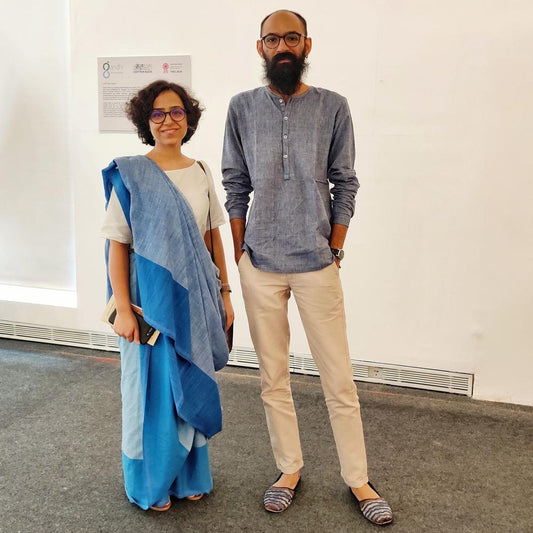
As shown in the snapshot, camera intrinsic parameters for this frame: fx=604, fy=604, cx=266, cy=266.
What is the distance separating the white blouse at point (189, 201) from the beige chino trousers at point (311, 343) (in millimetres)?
205

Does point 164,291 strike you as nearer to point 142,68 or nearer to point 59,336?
point 142,68

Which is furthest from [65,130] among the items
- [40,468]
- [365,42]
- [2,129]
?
[40,468]

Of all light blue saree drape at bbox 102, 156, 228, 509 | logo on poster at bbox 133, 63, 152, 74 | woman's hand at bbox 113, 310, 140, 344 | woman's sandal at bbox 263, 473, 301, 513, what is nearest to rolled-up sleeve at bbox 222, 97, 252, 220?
light blue saree drape at bbox 102, 156, 228, 509

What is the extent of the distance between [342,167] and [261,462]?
1.21 m

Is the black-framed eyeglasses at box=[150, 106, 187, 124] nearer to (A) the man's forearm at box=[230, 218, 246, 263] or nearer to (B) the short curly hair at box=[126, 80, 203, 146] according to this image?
(B) the short curly hair at box=[126, 80, 203, 146]

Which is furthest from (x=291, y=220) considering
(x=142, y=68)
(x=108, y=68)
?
(x=108, y=68)

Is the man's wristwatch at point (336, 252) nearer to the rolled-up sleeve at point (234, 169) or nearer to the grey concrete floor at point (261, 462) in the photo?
the rolled-up sleeve at point (234, 169)

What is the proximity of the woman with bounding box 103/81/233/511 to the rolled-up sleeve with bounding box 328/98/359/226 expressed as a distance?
0.41 metres

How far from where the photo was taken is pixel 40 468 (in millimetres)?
2338

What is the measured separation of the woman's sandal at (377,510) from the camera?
1981 millimetres

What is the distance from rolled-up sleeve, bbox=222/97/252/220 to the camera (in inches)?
79.4

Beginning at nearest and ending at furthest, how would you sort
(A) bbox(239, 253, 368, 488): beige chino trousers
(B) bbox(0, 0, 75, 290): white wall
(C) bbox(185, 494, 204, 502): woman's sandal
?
(A) bbox(239, 253, 368, 488): beige chino trousers
(C) bbox(185, 494, 204, 502): woman's sandal
(B) bbox(0, 0, 75, 290): white wall

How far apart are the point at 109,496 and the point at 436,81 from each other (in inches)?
91.1

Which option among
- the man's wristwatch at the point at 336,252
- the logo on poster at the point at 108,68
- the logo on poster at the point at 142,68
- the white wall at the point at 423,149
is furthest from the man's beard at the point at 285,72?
the logo on poster at the point at 108,68
